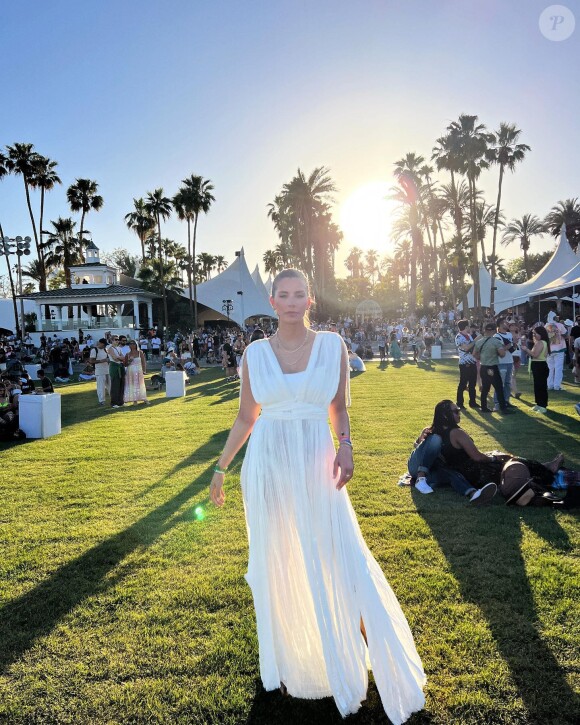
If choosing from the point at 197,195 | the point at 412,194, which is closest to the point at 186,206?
the point at 197,195

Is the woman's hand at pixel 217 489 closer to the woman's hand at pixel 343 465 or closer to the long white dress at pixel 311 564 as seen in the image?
the long white dress at pixel 311 564

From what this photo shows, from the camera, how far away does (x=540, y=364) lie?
1065 cm

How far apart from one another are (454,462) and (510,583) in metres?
2.27

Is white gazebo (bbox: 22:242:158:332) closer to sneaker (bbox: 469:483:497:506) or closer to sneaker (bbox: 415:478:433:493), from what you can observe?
sneaker (bbox: 415:478:433:493)

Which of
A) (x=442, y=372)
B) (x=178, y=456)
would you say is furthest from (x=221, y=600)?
(x=442, y=372)

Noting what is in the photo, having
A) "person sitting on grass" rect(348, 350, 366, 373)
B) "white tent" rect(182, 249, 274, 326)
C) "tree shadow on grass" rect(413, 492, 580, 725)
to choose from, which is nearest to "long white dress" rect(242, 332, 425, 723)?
"tree shadow on grass" rect(413, 492, 580, 725)

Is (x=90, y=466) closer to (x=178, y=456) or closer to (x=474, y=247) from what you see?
(x=178, y=456)

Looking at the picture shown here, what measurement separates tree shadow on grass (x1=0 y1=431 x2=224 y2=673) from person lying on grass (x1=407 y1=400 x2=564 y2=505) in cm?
299

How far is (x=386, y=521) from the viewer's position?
509 cm

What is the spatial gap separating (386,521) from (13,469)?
19.3 feet

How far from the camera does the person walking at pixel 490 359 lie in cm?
1048

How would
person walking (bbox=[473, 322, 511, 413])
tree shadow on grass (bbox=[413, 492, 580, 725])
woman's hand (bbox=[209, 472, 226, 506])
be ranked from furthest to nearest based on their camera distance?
person walking (bbox=[473, 322, 511, 413]), woman's hand (bbox=[209, 472, 226, 506]), tree shadow on grass (bbox=[413, 492, 580, 725])

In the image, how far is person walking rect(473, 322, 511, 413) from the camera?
1048cm

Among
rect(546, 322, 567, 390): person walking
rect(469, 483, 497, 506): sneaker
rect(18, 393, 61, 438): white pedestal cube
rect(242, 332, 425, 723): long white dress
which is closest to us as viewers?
rect(242, 332, 425, 723): long white dress
